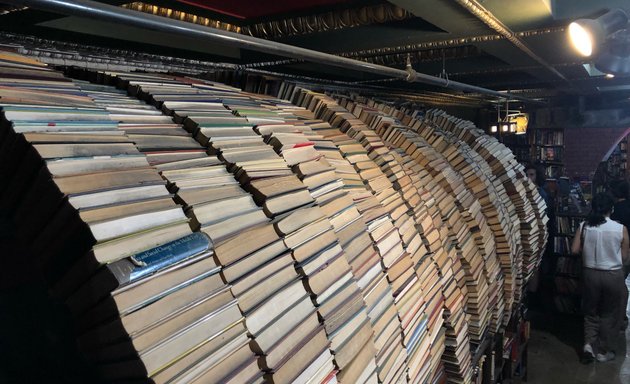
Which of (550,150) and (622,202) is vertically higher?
(550,150)

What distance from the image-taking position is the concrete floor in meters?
5.38

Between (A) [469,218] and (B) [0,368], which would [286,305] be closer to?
(B) [0,368]

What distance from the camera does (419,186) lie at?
277 centimetres

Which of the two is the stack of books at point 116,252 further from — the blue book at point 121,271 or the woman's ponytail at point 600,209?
the woman's ponytail at point 600,209

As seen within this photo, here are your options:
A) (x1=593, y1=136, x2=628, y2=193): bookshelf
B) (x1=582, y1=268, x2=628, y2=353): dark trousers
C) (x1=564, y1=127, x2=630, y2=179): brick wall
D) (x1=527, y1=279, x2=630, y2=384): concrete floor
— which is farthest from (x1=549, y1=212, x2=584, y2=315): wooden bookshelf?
(x1=593, y1=136, x2=628, y2=193): bookshelf

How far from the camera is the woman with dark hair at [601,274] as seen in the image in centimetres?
534

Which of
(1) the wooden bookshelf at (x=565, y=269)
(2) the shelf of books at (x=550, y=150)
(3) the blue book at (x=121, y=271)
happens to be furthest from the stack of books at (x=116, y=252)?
(2) the shelf of books at (x=550, y=150)

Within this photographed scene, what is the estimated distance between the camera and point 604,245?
5.35 meters

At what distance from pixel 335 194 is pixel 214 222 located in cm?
71

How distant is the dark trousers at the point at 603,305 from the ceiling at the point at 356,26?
2843 mm

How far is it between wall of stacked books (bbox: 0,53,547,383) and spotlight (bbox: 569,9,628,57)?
137 centimetres

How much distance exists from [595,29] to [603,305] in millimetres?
4070

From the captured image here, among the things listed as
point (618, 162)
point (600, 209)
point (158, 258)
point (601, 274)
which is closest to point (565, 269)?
point (601, 274)

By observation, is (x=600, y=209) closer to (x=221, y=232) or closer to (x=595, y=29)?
(x=595, y=29)
